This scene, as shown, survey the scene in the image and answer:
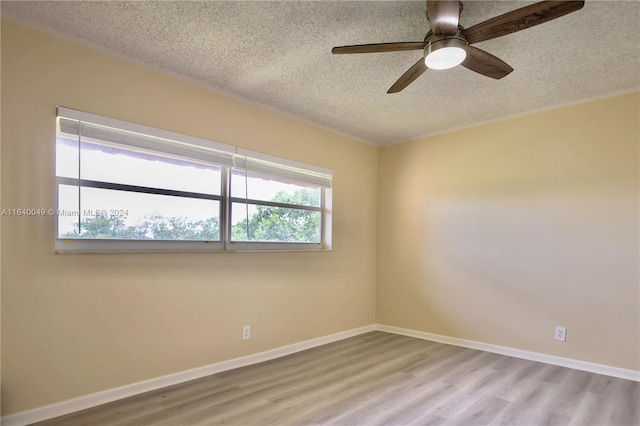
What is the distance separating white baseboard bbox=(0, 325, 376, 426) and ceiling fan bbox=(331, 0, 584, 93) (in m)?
2.60

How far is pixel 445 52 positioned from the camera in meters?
1.98

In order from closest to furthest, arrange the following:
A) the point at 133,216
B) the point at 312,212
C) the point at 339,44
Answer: the point at 339,44 < the point at 133,216 < the point at 312,212

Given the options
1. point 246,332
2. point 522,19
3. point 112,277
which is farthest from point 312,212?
point 522,19

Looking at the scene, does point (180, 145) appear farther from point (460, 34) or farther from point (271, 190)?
point (460, 34)

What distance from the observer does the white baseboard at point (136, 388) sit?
7.01 feet

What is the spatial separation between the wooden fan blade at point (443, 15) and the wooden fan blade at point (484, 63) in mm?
183

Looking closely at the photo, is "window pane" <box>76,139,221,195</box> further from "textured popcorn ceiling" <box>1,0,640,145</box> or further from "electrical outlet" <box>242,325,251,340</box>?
"electrical outlet" <box>242,325,251,340</box>

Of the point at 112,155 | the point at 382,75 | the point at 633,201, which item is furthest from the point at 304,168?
the point at 633,201

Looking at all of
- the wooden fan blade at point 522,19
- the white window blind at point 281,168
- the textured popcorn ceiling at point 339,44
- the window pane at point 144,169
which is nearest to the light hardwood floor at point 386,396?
the window pane at point 144,169

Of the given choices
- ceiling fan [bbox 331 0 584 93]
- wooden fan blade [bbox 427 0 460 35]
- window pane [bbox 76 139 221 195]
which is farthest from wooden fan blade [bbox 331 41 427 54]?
window pane [bbox 76 139 221 195]

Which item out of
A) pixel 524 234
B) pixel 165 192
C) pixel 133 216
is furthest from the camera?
pixel 524 234

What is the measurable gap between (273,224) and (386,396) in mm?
1851

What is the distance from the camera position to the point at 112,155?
2584 mm

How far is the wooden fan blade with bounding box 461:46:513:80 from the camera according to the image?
79.9 inches
